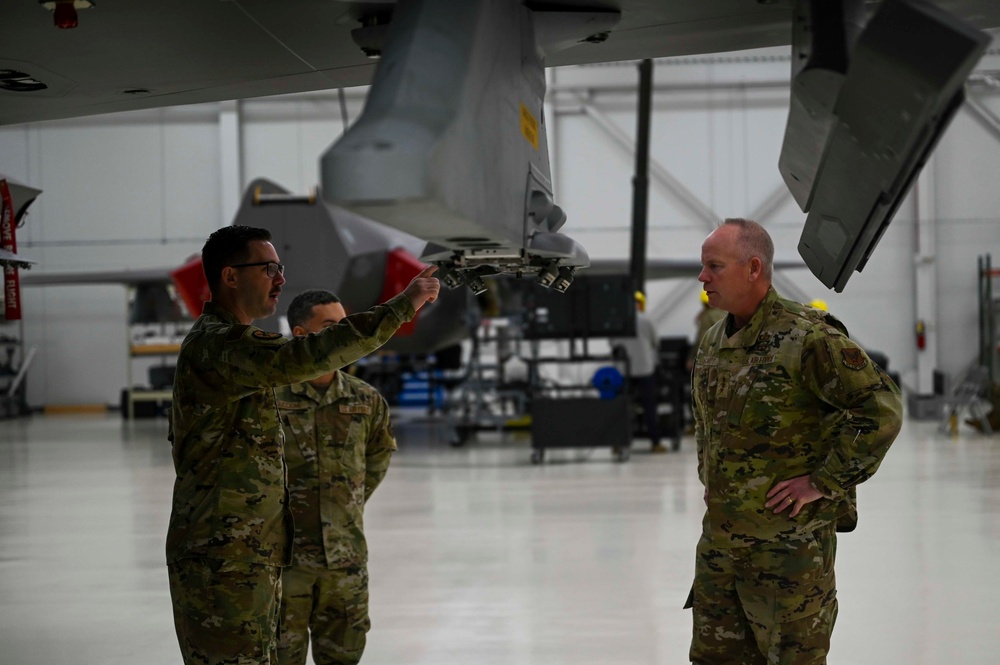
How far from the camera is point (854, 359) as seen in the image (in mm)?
2760

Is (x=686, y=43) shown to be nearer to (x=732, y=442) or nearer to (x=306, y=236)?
(x=732, y=442)

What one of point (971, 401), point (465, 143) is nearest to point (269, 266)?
point (465, 143)

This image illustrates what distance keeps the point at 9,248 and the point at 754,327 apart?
9.72ft

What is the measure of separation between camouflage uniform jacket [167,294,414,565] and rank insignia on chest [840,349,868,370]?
126 cm

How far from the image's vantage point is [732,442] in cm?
288

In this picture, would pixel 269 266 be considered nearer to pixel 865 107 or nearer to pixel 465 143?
pixel 465 143

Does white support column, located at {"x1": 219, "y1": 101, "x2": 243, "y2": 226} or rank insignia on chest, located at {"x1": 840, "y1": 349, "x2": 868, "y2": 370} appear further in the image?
white support column, located at {"x1": 219, "y1": 101, "x2": 243, "y2": 226}

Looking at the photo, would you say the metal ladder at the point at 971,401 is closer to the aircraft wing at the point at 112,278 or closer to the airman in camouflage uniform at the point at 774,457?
the airman in camouflage uniform at the point at 774,457

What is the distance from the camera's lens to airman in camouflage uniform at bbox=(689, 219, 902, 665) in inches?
107

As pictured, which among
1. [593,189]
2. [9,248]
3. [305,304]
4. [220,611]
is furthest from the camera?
[593,189]

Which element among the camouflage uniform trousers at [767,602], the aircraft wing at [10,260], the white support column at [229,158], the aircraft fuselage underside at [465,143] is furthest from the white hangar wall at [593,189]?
the aircraft fuselage underside at [465,143]

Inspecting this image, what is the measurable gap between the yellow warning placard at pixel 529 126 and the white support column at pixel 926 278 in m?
19.6

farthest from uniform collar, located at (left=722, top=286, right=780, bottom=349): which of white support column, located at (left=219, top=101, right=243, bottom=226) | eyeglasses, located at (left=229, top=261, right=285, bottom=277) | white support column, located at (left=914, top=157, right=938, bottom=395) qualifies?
white support column, located at (left=219, top=101, right=243, bottom=226)

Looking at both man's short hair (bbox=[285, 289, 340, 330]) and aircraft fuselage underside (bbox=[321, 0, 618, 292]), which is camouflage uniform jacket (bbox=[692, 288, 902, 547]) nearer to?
aircraft fuselage underside (bbox=[321, 0, 618, 292])
